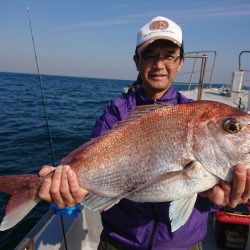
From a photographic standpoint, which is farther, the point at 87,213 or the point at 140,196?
the point at 87,213

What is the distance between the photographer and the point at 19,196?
2.20 m

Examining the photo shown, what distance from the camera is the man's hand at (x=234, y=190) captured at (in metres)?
1.99

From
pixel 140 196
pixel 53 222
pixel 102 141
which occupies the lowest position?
pixel 53 222

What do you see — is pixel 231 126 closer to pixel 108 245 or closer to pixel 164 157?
pixel 164 157

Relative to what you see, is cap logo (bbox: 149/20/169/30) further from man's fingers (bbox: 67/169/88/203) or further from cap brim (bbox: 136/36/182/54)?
man's fingers (bbox: 67/169/88/203)

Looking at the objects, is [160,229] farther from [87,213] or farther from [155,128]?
[87,213]

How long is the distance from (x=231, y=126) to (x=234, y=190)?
42cm

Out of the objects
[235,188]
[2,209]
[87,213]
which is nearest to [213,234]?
[87,213]

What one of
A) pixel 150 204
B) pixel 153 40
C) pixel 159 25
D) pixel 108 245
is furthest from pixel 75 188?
pixel 159 25

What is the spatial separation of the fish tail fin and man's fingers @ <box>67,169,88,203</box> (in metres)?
0.23

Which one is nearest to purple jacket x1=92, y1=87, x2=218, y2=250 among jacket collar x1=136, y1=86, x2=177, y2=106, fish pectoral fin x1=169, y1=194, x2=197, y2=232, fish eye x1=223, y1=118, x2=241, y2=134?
jacket collar x1=136, y1=86, x2=177, y2=106

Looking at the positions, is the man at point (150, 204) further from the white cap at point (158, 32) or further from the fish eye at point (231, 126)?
the fish eye at point (231, 126)

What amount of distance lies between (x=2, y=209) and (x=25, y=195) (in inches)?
198

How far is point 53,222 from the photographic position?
3867 millimetres
